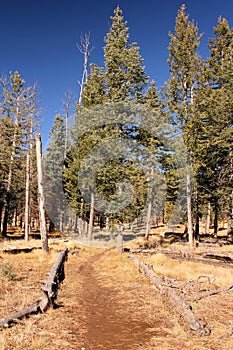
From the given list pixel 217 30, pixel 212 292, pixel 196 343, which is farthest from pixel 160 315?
pixel 217 30

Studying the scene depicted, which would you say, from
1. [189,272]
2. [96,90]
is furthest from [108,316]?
[96,90]

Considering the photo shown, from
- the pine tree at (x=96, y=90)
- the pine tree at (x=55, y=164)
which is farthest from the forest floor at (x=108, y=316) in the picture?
the pine tree at (x=55, y=164)

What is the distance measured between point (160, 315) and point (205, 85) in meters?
22.1

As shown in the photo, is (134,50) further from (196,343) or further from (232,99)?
(196,343)

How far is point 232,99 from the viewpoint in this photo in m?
22.0

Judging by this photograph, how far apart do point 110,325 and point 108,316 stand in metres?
0.75

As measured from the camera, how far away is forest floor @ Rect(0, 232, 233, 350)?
233 inches

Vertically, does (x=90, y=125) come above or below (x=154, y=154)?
above

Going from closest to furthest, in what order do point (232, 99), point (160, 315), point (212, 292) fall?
point (160, 315), point (212, 292), point (232, 99)

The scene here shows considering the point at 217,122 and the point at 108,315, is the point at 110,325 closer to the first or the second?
the point at 108,315

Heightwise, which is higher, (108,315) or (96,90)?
(96,90)

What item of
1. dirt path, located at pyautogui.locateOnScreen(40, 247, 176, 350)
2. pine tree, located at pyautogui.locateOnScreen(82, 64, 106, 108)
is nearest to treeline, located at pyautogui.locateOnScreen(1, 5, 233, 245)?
pine tree, located at pyautogui.locateOnScreen(82, 64, 106, 108)

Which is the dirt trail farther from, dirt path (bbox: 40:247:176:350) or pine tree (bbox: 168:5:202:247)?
pine tree (bbox: 168:5:202:247)

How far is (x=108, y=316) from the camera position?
791cm
